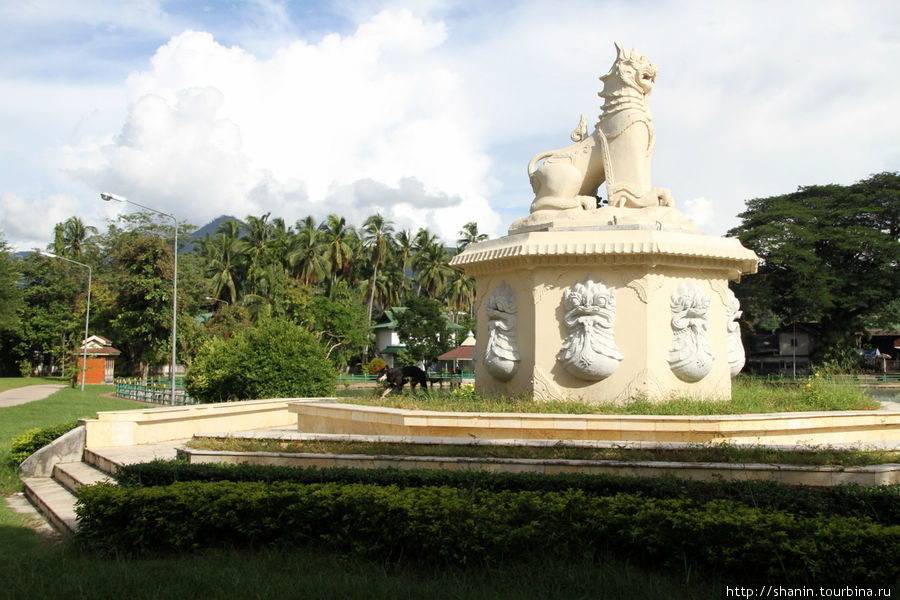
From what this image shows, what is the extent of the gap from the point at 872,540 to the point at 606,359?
5.43 meters

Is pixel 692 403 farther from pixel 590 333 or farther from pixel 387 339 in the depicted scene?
pixel 387 339

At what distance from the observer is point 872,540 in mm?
4461

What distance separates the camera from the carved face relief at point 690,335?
10.1 m

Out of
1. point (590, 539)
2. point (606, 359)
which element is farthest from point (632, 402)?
point (590, 539)

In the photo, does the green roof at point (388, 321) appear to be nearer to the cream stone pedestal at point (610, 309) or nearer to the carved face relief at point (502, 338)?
the carved face relief at point (502, 338)

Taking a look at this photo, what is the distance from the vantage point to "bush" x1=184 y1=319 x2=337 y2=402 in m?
16.4

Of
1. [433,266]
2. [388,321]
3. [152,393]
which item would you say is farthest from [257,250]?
[152,393]

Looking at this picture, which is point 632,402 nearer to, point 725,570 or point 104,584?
point 725,570

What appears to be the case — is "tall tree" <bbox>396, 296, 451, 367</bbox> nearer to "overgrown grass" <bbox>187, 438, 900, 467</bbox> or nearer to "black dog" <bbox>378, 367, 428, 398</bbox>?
"black dog" <bbox>378, 367, 428, 398</bbox>

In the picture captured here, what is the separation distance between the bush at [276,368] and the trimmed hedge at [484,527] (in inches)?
397

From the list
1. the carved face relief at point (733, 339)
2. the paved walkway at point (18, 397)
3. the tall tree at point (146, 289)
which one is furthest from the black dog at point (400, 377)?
the tall tree at point (146, 289)

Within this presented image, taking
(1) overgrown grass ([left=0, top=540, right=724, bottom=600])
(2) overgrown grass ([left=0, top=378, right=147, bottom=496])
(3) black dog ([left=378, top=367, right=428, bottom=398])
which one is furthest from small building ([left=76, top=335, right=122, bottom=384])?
(1) overgrown grass ([left=0, top=540, right=724, bottom=600])

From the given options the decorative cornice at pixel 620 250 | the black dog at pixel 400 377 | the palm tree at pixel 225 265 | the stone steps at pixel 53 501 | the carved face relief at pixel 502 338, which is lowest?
the stone steps at pixel 53 501

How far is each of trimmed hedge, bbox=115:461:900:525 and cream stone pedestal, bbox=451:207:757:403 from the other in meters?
3.98
